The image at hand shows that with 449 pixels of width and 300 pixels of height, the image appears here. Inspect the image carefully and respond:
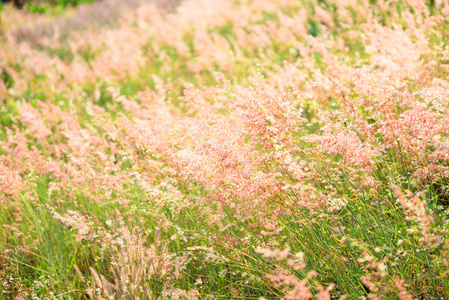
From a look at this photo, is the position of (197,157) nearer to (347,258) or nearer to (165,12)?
(347,258)

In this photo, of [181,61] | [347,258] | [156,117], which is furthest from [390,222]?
[181,61]

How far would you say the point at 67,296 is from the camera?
8.70 ft

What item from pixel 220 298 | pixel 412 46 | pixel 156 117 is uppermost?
pixel 412 46

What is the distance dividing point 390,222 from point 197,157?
119cm

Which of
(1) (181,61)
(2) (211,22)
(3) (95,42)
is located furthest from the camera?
(3) (95,42)

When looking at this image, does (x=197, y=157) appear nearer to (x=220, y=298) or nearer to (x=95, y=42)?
(x=220, y=298)

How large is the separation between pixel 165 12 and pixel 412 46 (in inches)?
369

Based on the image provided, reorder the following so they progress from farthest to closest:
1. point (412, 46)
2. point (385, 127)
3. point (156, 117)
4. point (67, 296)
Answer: point (156, 117) → point (412, 46) → point (67, 296) → point (385, 127)

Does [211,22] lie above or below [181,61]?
above

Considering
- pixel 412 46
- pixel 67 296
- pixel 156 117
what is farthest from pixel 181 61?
pixel 67 296

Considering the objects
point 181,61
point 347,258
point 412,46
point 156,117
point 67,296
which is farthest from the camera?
point 181,61

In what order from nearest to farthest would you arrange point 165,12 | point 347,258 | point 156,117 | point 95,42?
1. point 347,258
2. point 156,117
3. point 95,42
4. point 165,12

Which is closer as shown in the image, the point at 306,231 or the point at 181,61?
the point at 306,231

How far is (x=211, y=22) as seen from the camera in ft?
27.7
